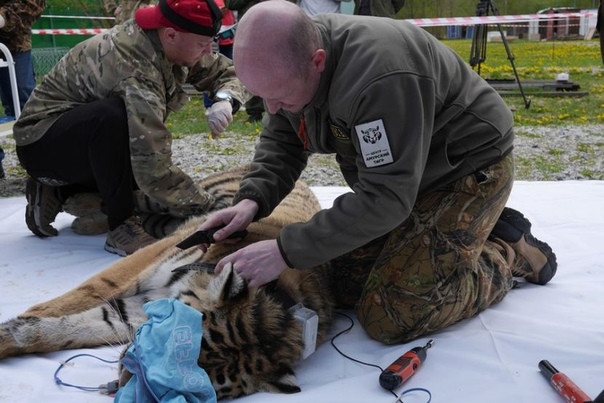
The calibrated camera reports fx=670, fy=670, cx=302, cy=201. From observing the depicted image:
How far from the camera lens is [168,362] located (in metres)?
2.27

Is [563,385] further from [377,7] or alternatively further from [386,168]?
[377,7]

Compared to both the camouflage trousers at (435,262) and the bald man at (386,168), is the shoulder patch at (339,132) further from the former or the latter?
the camouflage trousers at (435,262)

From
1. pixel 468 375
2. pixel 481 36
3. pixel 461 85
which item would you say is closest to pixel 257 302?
pixel 468 375

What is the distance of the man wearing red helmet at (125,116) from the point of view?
12.5 ft

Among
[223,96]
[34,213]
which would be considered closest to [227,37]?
[223,96]

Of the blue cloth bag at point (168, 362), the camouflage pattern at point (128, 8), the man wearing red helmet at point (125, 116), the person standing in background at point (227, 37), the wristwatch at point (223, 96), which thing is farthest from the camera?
the person standing in background at point (227, 37)

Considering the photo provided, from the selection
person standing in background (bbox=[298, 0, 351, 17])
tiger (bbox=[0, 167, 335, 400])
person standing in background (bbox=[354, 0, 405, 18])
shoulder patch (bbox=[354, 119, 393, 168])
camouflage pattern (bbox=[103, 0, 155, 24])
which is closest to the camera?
shoulder patch (bbox=[354, 119, 393, 168])

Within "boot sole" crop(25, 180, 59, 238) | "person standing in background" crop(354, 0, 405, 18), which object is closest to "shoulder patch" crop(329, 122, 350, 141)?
"boot sole" crop(25, 180, 59, 238)

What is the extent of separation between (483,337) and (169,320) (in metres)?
1.39

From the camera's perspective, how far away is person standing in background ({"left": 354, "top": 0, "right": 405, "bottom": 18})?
891 cm

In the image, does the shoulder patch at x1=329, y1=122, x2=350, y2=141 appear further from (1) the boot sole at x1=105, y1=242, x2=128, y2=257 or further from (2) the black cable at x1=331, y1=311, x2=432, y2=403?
(1) the boot sole at x1=105, y1=242, x2=128, y2=257

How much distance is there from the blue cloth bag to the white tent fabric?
0.80 ft

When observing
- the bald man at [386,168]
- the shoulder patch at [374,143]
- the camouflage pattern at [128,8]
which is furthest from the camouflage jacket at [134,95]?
the camouflage pattern at [128,8]

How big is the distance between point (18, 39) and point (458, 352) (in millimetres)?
6351
